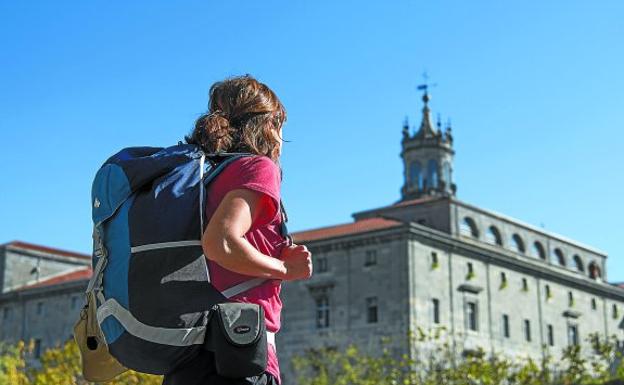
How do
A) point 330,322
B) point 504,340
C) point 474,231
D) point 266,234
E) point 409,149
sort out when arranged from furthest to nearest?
point 409,149 → point 474,231 → point 504,340 → point 330,322 → point 266,234

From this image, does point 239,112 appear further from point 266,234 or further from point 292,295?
point 292,295

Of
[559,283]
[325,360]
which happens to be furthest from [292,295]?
[559,283]

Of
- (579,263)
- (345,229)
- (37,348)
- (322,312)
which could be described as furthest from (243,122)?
(579,263)

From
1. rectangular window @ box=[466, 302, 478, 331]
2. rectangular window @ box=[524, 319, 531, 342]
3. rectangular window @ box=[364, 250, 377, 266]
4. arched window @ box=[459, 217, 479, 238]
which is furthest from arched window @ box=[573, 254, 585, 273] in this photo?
rectangular window @ box=[364, 250, 377, 266]

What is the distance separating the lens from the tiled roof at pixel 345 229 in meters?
45.5

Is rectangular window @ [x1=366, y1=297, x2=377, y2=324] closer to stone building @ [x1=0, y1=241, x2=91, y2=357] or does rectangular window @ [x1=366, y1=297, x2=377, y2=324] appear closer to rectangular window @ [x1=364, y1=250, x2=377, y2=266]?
rectangular window @ [x1=364, y1=250, x2=377, y2=266]

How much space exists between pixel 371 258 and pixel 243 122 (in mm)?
41607

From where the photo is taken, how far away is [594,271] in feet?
202

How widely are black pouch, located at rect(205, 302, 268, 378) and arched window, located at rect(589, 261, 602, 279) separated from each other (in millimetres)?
60719

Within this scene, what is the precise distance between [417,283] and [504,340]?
6.80 meters

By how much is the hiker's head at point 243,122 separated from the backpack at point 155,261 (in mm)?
70

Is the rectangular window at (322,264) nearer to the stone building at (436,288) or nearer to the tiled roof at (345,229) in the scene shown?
the stone building at (436,288)

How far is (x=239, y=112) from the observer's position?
326 cm

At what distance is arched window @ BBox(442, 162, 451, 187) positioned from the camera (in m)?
61.4
